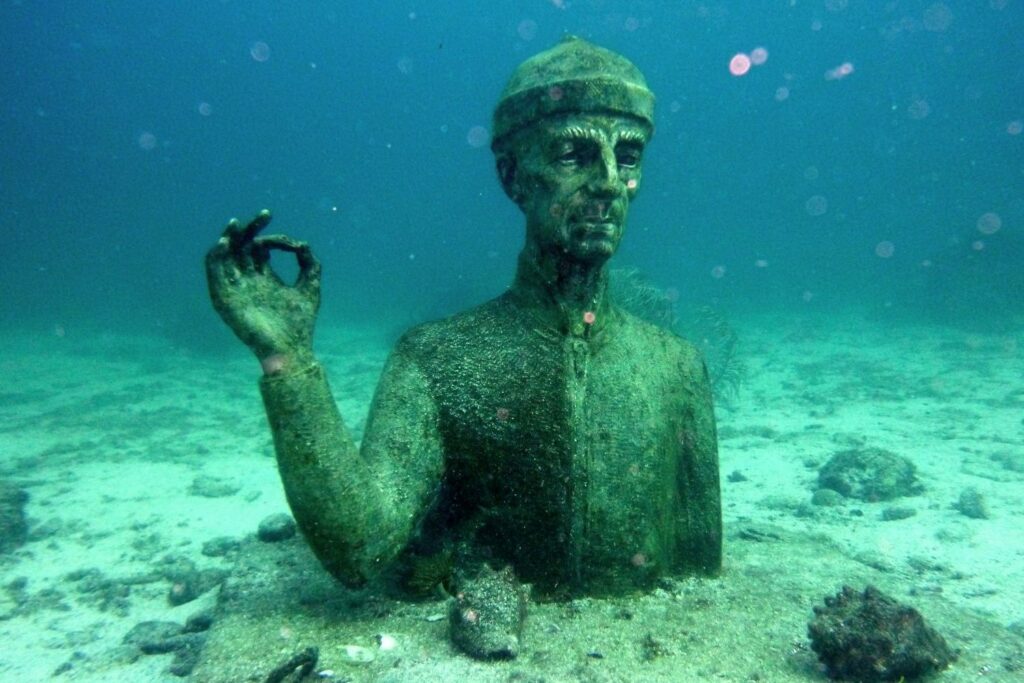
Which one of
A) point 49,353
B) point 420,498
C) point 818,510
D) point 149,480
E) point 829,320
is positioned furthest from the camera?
point 829,320

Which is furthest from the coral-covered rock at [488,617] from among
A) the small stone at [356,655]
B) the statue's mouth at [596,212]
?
the statue's mouth at [596,212]

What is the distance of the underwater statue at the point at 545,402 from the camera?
318cm

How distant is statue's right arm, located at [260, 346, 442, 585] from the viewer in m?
2.62

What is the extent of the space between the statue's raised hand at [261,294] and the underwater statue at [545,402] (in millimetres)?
672

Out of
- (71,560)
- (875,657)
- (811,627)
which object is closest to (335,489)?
(811,627)

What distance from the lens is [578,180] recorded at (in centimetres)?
321

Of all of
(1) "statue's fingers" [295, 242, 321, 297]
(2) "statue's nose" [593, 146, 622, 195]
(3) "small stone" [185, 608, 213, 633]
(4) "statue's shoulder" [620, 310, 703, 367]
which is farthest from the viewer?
(3) "small stone" [185, 608, 213, 633]

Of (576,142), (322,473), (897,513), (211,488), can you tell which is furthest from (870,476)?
(211,488)

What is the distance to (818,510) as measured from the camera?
26.2 ft

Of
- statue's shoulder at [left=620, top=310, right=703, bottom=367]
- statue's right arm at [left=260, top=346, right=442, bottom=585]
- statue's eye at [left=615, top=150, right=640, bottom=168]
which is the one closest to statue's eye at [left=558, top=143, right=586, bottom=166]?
statue's eye at [left=615, top=150, right=640, bottom=168]

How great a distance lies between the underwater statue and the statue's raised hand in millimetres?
672

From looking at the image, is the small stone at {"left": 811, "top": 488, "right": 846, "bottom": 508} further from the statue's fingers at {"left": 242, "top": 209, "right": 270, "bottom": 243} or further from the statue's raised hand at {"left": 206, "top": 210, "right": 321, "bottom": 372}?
the statue's fingers at {"left": 242, "top": 209, "right": 270, "bottom": 243}

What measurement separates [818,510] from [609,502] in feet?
19.2

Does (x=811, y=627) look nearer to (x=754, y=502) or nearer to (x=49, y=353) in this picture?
(x=754, y=502)
